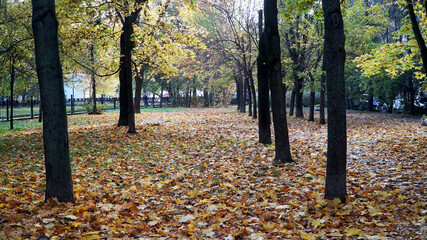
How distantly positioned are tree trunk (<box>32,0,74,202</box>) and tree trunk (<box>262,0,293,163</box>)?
524cm

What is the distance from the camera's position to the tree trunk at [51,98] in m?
4.76

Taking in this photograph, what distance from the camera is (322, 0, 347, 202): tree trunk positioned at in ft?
16.7

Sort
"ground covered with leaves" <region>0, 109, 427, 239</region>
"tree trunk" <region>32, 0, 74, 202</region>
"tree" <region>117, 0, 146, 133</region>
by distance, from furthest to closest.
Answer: "tree" <region>117, 0, 146, 133</region> → "tree trunk" <region>32, 0, 74, 202</region> → "ground covered with leaves" <region>0, 109, 427, 239</region>

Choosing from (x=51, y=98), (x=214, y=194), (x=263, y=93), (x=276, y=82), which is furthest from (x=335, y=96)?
(x=263, y=93)

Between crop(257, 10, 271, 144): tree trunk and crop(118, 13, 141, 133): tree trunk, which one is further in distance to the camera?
crop(118, 13, 141, 133): tree trunk

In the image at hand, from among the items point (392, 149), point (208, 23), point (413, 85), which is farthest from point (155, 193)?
point (413, 85)

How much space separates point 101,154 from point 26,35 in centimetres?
714

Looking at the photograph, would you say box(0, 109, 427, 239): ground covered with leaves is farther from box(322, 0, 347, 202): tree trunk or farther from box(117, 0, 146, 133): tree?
box(117, 0, 146, 133): tree

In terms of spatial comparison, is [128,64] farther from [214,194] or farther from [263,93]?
[214,194]

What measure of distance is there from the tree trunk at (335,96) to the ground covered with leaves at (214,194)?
0.41 metres

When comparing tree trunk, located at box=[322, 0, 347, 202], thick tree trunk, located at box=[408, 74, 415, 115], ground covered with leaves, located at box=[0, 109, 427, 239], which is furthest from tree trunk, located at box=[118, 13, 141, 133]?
thick tree trunk, located at box=[408, 74, 415, 115]

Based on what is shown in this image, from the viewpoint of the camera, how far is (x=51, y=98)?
4.88m

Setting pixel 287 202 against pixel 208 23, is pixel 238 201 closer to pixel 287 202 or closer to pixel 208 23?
pixel 287 202

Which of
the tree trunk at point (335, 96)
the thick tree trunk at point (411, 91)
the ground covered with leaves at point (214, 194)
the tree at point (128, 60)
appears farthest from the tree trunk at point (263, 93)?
the thick tree trunk at point (411, 91)
